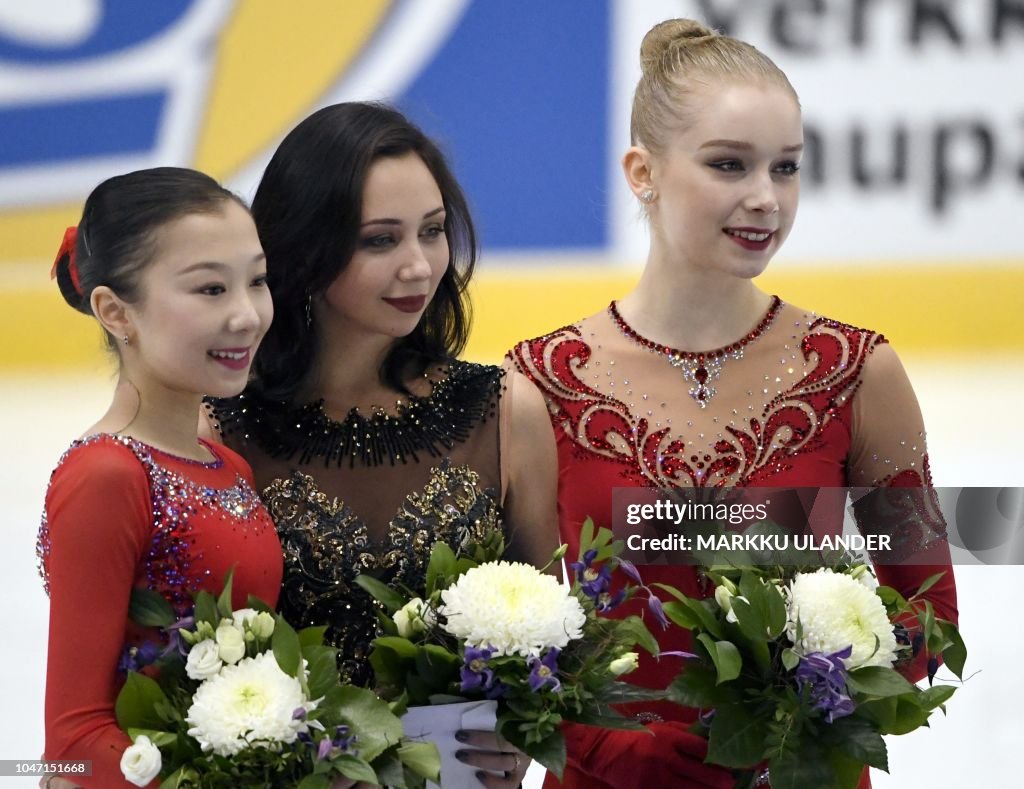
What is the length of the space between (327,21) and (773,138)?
1818 mm

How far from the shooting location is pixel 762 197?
2307mm

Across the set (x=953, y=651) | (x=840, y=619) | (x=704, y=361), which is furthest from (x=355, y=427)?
(x=953, y=651)

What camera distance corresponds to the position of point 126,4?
3934 mm

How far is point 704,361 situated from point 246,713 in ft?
3.36

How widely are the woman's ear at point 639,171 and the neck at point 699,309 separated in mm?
123

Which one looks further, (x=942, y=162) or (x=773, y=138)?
(x=942, y=162)

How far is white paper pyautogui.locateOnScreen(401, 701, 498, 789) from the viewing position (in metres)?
1.86

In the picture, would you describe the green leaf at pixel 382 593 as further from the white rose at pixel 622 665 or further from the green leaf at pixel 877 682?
the green leaf at pixel 877 682

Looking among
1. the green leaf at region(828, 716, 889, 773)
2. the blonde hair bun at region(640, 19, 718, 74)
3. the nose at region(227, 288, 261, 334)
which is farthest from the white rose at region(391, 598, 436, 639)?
the blonde hair bun at region(640, 19, 718, 74)

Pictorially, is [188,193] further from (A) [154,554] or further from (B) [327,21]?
(B) [327,21]

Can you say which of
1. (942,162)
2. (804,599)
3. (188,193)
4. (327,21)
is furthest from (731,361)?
(327,21)

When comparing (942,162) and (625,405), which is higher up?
(942,162)

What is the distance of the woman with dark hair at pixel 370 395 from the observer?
2.21 meters

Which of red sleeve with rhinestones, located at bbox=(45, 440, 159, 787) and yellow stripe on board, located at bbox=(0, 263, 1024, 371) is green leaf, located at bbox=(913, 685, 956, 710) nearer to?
red sleeve with rhinestones, located at bbox=(45, 440, 159, 787)
